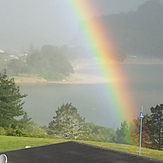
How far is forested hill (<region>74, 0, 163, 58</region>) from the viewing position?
11117mm

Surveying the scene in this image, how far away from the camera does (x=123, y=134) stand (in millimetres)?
9195

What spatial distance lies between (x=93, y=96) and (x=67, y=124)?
241 cm

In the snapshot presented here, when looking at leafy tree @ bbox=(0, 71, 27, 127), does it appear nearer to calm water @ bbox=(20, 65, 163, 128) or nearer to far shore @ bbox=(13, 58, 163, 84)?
calm water @ bbox=(20, 65, 163, 128)

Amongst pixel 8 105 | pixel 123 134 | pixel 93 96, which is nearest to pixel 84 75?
pixel 93 96

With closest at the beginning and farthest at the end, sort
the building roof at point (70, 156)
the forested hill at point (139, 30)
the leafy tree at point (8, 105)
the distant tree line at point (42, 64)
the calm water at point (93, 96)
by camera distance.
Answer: the building roof at point (70, 156), the leafy tree at point (8, 105), the calm water at point (93, 96), the distant tree line at point (42, 64), the forested hill at point (139, 30)

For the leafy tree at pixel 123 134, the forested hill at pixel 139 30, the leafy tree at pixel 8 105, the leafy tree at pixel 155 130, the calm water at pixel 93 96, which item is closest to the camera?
the leafy tree at pixel 155 130

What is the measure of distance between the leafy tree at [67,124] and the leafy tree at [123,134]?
3.07ft

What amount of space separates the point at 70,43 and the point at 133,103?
282cm

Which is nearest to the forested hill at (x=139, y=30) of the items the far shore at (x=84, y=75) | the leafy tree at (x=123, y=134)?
the far shore at (x=84, y=75)

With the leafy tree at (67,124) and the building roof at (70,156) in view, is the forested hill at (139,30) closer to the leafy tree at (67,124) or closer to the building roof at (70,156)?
the leafy tree at (67,124)

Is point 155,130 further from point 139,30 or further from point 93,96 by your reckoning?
point 139,30

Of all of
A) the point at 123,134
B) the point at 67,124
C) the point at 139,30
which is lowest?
the point at 123,134

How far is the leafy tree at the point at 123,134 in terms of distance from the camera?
859cm

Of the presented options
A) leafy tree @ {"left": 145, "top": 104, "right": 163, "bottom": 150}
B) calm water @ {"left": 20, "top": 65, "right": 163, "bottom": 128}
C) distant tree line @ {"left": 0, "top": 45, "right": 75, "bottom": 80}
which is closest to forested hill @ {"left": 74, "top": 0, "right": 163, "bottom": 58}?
calm water @ {"left": 20, "top": 65, "right": 163, "bottom": 128}
